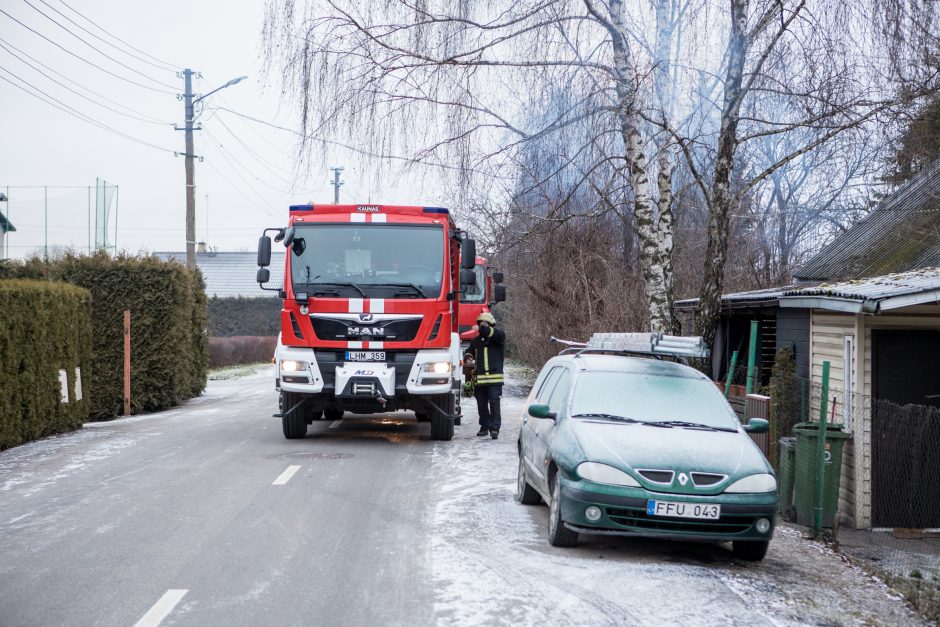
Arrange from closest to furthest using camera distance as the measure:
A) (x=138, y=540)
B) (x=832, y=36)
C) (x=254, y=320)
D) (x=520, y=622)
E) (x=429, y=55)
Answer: (x=520, y=622), (x=138, y=540), (x=832, y=36), (x=429, y=55), (x=254, y=320)

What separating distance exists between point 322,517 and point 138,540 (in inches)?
66.5

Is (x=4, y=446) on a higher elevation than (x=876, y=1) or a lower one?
lower

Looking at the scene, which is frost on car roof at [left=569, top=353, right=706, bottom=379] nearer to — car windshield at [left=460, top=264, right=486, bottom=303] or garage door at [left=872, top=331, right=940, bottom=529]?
garage door at [left=872, top=331, right=940, bottom=529]

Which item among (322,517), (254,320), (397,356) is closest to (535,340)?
(397,356)

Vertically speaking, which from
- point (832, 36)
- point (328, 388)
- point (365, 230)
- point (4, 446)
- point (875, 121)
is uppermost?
point (832, 36)

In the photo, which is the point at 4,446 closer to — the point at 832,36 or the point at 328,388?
the point at 328,388

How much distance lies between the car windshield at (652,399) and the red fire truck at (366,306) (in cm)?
513

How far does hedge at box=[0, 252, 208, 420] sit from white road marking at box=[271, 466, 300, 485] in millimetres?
8989

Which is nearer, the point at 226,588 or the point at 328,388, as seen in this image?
the point at 226,588

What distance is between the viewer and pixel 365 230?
13992 mm

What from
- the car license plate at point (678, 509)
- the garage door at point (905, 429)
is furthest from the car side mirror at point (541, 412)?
the garage door at point (905, 429)

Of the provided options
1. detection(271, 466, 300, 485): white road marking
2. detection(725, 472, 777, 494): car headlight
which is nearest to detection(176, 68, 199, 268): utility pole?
detection(271, 466, 300, 485): white road marking

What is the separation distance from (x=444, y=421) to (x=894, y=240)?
7.93 meters

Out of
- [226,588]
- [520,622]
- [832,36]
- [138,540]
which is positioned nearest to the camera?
[520,622]
